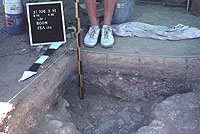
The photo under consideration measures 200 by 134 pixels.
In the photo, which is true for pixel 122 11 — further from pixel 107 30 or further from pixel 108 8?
pixel 107 30

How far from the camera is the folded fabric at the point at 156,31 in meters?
3.04

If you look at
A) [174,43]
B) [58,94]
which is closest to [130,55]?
[174,43]

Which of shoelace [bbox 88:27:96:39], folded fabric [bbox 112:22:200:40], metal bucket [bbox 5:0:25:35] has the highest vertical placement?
metal bucket [bbox 5:0:25:35]

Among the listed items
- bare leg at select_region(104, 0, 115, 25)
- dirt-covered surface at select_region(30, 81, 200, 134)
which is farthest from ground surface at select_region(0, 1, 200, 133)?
bare leg at select_region(104, 0, 115, 25)

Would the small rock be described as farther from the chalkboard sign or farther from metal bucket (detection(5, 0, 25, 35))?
metal bucket (detection(5, 0, 25, 35))

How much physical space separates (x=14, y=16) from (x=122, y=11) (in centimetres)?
135

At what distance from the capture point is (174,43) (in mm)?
2932

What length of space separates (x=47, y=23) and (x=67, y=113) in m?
1.05

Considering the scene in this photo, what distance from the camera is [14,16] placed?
9.78 feet

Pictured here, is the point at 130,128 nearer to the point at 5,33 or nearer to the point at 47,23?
the point at 47,23

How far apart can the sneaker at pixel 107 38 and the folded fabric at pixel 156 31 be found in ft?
0.58

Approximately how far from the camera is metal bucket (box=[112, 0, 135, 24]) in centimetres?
337

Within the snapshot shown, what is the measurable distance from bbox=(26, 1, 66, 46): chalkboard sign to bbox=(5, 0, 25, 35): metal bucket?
0.80ft

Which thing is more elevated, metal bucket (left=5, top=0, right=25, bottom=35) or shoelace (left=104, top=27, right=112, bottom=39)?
metal bucket (left=5, top=0, right=25, bottom=35)
